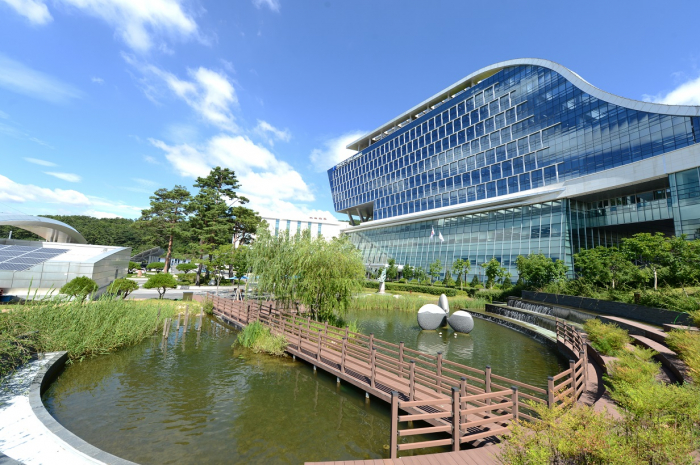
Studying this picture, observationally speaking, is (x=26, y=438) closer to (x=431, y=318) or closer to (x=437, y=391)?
(x=437, y=391)

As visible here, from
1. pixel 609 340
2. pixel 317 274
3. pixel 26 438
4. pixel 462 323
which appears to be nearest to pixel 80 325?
pixel 26 438

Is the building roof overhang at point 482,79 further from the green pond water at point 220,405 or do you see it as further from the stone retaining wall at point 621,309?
the green pond water at point 220,405

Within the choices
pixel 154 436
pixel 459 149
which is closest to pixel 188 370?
pixel 154 436

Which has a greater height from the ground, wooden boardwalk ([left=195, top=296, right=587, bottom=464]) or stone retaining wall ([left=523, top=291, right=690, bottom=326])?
stone retaining wall ([left=523, top=291, right=690, bottom=326])

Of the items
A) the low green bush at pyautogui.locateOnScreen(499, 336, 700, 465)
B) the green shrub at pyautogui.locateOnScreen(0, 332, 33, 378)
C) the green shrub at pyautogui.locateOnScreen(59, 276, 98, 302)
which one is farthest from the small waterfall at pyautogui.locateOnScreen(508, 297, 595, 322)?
the green shrub at pyautogui.locateOnScreen(59, 276, 98, 302)

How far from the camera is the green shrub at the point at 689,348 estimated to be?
7.52m

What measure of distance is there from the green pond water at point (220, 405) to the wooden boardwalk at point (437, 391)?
2.06ft

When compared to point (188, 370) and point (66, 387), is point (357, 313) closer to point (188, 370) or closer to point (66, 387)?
point (188, 370)

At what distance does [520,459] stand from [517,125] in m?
57.9

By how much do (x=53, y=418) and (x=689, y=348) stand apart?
53.4ft

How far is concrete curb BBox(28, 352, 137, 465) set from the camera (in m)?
5.72

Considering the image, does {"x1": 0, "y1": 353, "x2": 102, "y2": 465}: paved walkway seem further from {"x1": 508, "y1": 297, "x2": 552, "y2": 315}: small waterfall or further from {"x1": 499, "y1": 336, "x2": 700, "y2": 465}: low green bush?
{"x1": 508, "y1": 297, "x2": 552, "y2": 315}: small waterfall

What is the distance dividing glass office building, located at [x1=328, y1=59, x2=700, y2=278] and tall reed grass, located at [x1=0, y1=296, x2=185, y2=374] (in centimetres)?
4337

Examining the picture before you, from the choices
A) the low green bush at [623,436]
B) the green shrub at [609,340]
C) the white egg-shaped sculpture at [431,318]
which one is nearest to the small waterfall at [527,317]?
the white egg-shaped sculpture at [431,318]
